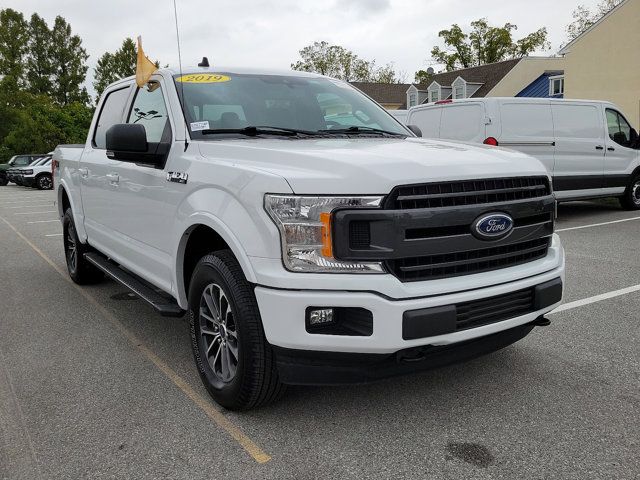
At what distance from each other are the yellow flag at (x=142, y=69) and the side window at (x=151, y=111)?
123 millimetres

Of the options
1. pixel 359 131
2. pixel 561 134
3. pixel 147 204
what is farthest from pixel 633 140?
pixel 147 204

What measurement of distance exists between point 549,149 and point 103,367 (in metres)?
9.00

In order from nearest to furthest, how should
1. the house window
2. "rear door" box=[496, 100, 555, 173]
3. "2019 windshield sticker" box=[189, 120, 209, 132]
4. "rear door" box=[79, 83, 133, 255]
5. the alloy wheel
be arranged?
the alloy wheel
"2019 windshield sticker" box=[189, 120, 209, 132]
"rear door" box=[79, 83, 133, 255]
"rear door" box=[496, 100, 555, 173]
the house window

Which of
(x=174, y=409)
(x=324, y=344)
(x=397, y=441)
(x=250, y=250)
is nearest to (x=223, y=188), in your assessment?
(x=250, y=250)

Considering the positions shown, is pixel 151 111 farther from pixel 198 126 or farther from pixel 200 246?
pixel 200 246

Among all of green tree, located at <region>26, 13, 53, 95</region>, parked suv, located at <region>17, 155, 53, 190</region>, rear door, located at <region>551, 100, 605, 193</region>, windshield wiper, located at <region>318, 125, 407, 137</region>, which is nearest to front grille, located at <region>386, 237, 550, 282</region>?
windshield wiper, located at <region>318, 125, 407, 137</region>

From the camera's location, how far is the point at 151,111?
4.27 m

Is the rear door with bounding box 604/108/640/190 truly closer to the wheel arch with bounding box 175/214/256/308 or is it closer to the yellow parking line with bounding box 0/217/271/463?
the yellow parking line with bounding box 0/217/271/463

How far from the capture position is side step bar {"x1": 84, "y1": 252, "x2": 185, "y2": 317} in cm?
369

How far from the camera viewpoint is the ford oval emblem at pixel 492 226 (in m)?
2.83

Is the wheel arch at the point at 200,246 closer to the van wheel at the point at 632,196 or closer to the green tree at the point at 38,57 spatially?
the van wheel at the point at 632,196

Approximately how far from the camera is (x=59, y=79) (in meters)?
→ 57.9

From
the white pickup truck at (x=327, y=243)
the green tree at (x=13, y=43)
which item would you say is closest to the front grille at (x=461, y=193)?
the white pickup truck at (x=327, y=243)

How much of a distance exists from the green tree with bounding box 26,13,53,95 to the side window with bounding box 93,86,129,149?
191 ft
